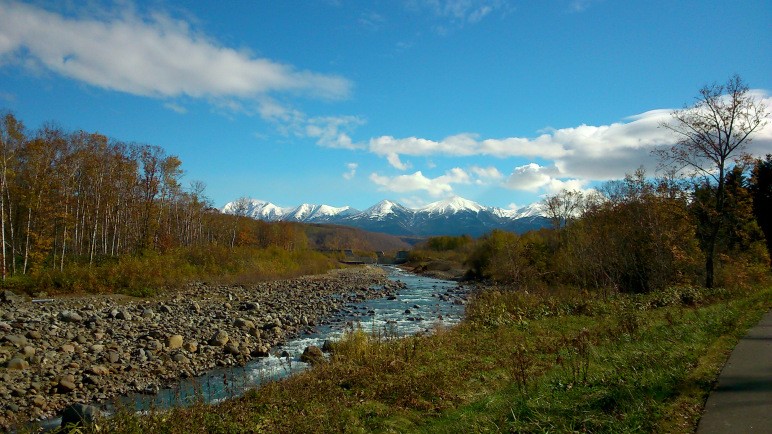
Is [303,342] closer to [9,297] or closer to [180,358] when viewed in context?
[180,358]

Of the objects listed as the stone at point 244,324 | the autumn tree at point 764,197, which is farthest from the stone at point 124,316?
the autumn tree at point 764,197

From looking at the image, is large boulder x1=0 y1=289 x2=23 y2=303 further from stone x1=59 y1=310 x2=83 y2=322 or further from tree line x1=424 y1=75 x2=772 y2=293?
tree line x1=424 y1=75 x2=772 y2=293

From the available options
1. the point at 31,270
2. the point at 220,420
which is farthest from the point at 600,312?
the point at 31,270

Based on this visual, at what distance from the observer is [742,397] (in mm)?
6430

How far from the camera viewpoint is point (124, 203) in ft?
144

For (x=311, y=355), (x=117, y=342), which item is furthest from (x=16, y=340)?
(x=311, y=355)

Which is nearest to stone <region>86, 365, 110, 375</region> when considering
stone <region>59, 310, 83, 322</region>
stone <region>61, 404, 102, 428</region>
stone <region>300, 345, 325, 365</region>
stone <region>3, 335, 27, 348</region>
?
stone <region>3, 335, 27, 348</region>

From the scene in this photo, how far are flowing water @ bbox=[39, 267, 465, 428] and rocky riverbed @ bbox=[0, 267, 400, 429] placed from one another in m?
0.83

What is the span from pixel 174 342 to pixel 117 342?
2.28 m

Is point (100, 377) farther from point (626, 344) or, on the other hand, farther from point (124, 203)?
point (124, 203)

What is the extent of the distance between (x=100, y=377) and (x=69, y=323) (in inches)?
354

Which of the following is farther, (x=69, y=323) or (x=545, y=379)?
(x=69, y=323)

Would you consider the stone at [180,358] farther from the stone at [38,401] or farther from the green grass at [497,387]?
the green grass at [497,387]

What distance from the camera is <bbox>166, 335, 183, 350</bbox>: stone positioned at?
17.5 metres
